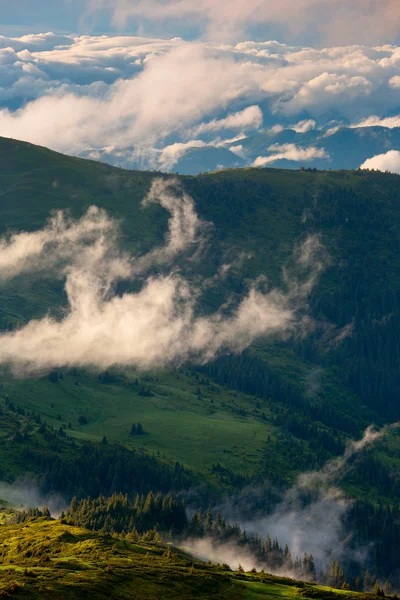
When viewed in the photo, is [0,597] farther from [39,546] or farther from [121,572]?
[39,546]

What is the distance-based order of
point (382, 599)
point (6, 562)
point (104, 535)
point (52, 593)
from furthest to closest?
point (104, 535)
point (382, 599)
point (6, 562)
point (52, 593)

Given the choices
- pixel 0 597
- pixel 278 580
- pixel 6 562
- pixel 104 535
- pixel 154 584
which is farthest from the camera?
pixel 104 535

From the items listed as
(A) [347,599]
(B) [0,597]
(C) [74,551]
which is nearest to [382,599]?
(A) [347,599]

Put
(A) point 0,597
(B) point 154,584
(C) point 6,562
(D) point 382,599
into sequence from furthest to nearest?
(D) point 382,599 < (C) point 6,562 < (B) point 154,584 < (A) point 0,597

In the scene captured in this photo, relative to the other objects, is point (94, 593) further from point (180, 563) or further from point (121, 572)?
point (180, 563)

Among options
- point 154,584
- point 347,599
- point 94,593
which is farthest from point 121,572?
point 347,599

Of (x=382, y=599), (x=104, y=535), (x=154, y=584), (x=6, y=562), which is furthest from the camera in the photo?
(x=104, y=535)

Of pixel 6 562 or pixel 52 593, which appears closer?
pixel 52 593

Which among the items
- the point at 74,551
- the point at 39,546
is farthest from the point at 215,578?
the point at 39,546

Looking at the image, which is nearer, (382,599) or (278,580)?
(382,599)
